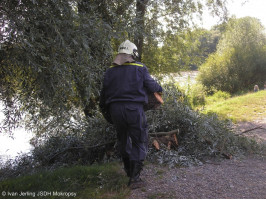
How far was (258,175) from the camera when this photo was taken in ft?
15.4

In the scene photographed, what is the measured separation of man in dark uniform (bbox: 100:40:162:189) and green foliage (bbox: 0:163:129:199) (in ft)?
1.02

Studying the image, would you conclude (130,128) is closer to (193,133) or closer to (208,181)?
(208,181)

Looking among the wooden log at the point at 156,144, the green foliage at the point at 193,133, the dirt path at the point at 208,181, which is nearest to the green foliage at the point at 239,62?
the green foliage at the point at 193,133

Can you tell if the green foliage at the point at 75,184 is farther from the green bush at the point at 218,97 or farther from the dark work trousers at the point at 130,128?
the green bush at the point at 218,97

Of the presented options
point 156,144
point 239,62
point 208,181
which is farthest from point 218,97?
point 208,181

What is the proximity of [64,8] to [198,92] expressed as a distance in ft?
67.2

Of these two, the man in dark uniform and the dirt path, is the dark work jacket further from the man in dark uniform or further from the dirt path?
the dirt path

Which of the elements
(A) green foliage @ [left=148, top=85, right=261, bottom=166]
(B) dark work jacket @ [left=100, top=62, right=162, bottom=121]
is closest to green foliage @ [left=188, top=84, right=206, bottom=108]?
(A) green foliage @ [left=148, top=85, right=261, bottom=166]

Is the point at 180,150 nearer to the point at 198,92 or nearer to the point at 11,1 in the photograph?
the point at 11,1

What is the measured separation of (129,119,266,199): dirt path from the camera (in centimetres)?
370

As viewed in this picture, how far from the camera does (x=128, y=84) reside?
377 cm

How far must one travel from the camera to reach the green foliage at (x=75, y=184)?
361 cm

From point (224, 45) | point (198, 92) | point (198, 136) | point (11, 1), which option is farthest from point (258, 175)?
point (224, 45)

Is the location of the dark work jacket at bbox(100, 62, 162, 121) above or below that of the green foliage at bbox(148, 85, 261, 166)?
above
